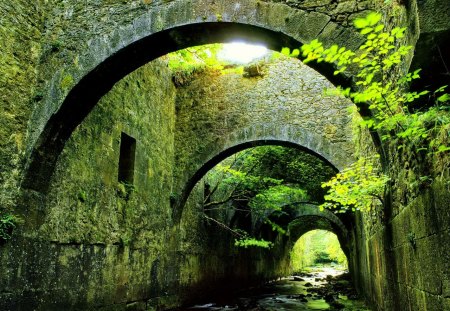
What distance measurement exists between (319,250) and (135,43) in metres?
43.7

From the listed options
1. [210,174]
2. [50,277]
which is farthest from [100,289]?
[210,174]

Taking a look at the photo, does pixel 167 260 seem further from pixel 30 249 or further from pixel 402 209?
pixel 402 209

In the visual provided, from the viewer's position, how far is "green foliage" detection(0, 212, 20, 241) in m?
4.16

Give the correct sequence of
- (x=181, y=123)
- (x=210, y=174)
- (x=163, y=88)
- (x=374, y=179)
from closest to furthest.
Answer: (x=374, y=179), (x=163, y=88), (x=181, y=123), (x=210, y=174)

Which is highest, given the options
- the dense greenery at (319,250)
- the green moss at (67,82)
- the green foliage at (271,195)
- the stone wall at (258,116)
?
the stone wall at (258,116)

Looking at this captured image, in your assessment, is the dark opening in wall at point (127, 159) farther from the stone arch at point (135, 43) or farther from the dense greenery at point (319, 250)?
the dense greenery at point (319, 250)

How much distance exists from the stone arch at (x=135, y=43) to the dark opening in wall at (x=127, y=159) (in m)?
2.18

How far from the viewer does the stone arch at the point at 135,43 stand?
439cm

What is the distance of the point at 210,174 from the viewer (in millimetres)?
11680

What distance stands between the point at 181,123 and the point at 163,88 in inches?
42.0

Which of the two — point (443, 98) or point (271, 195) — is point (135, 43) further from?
point (271, 195)

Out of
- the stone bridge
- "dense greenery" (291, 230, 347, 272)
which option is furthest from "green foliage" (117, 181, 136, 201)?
"dense greenery" (291, 230, 347, 272)

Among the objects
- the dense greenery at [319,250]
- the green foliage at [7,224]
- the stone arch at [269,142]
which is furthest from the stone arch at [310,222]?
the green foliage at [7,224]

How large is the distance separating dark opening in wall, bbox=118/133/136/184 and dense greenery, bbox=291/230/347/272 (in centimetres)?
2990
